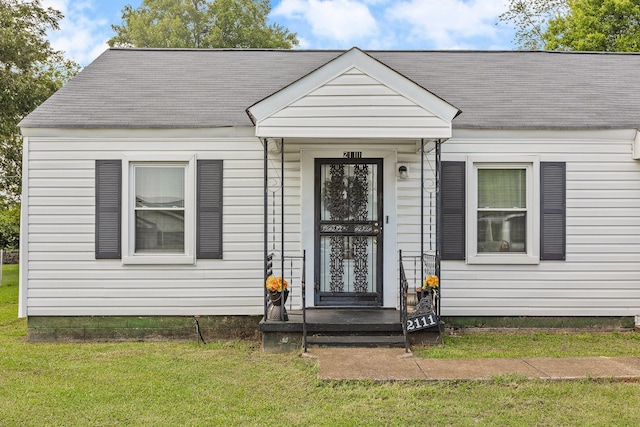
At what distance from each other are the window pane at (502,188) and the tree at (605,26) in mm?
14430

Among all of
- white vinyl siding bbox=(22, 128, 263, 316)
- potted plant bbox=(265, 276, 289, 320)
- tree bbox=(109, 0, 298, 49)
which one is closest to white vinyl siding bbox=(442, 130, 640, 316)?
potted plant bbox=(265, 276, 289, 320)

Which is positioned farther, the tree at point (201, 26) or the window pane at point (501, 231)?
the tree at point (201, 26)

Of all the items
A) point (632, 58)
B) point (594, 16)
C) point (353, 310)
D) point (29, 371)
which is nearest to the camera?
point (29, 371)

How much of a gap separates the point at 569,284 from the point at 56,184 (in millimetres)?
6429

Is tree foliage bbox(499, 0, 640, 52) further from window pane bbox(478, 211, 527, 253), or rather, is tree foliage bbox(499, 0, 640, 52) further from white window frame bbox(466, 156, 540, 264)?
window pane bbox(478, 211, 527, 253)

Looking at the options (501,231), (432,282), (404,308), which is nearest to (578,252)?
(501,231)

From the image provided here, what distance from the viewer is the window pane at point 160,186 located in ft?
21.7

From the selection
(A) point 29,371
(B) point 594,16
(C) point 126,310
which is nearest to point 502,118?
(C) point 126,310

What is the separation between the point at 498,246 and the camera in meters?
6.79

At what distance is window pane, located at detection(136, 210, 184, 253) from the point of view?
661cm

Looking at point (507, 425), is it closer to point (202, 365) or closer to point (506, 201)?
point (202, 365)

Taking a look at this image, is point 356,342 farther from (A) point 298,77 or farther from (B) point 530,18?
(B) point 530,18

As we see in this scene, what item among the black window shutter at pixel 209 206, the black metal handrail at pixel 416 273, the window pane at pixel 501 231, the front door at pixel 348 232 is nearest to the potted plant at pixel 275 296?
the front door at pixel 348 232

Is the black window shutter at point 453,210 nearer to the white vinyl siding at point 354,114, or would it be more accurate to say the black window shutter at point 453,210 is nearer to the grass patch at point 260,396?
the white vinyl siding at point 354,114
